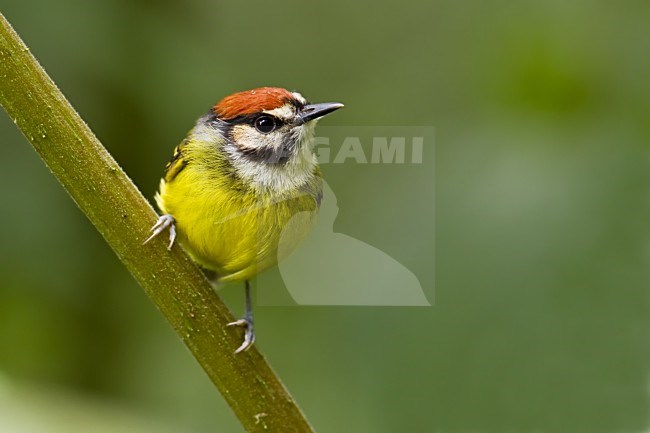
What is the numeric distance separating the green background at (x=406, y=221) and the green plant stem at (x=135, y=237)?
49 centimetres

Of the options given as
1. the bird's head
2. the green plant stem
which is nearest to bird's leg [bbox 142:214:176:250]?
the green plant stem

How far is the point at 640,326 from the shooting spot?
2.69 m

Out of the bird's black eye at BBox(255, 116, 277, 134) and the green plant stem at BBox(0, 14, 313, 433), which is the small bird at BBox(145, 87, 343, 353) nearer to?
the bird's black eye at BBox(255, 116, 277, 134)

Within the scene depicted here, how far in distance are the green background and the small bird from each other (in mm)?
282

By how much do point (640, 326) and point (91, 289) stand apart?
213cm

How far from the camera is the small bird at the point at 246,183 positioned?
2.94 m

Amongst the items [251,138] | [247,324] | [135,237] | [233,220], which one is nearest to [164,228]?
[135,237]

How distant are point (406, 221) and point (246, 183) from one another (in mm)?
584

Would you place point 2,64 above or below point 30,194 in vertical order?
above

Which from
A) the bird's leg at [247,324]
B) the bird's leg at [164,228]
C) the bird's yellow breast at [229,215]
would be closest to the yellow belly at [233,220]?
the bird's yellow breast at [229,215]

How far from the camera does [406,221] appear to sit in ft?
9.87

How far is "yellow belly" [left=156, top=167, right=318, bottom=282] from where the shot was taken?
9.57ft

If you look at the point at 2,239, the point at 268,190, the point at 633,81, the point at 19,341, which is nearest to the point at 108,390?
the point at 19,341

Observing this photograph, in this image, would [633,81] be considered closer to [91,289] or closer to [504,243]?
[504,243]
